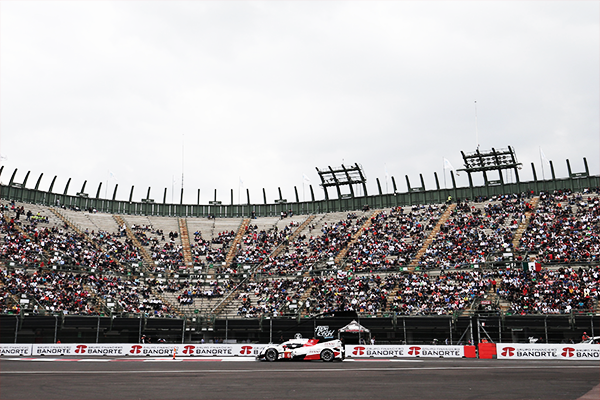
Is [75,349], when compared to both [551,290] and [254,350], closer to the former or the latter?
[254,350]

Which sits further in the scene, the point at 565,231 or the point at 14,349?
the point at 565,231

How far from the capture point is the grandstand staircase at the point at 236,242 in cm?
6464

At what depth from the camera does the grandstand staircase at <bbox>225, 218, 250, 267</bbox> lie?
6464cm

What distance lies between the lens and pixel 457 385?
1748 centimetres

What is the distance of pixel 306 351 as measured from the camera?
32.7 metres

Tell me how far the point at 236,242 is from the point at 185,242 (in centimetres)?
621

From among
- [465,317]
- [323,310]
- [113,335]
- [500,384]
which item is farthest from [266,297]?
[500,384]

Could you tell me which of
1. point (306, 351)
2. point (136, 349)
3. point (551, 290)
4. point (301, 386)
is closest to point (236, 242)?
point (136, 349)

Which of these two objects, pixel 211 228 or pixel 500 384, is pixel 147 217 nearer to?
pixel 211 228

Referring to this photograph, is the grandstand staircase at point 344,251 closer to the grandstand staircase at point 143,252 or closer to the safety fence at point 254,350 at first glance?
the safety fence at point 254,350

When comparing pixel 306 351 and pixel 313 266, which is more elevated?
pixel 313 266

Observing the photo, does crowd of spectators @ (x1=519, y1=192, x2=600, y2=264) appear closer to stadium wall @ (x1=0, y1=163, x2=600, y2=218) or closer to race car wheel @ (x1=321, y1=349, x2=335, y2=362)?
stadium wall @ (x1=0, y1=163, x2=600, y2=218)

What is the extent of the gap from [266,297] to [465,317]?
62.9ft

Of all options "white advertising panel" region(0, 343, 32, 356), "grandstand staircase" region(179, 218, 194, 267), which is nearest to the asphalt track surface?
"white advertising panel" region(0, 343, 32, 356)
